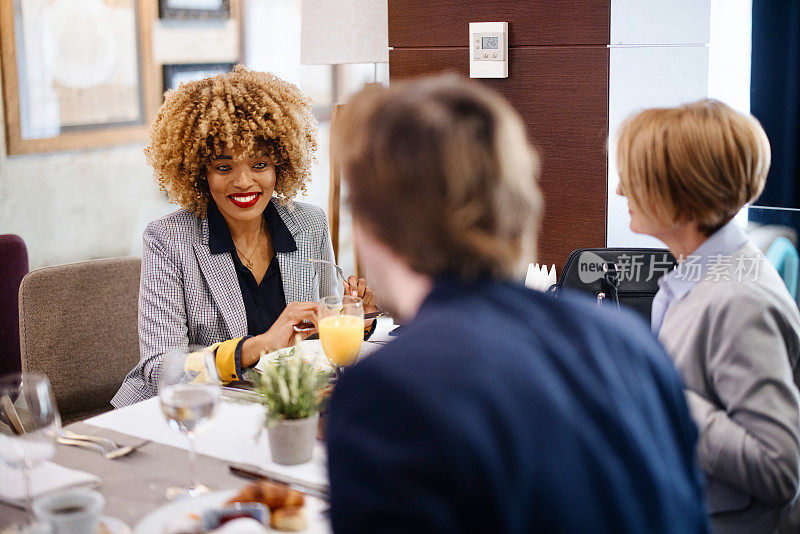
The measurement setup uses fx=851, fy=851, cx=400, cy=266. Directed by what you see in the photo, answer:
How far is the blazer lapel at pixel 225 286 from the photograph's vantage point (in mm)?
2139

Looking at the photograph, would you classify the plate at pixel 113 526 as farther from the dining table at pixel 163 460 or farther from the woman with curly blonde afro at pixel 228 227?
the woman with curly blonde afro at pixel 228 227

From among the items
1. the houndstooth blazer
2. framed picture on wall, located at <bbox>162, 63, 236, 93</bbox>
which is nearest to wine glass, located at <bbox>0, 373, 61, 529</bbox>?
the houndstooth blazer

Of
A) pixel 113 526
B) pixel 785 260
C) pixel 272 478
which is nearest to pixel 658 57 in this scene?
pixel 785 260

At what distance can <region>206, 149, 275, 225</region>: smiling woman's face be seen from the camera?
2219mm

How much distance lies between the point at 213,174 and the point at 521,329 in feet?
5.22

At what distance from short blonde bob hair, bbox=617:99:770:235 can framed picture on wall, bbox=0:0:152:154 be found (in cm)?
273

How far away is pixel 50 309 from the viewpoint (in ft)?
7.16

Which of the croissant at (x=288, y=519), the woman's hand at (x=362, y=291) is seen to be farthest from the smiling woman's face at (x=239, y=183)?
the croissant at (x=288, y=519)

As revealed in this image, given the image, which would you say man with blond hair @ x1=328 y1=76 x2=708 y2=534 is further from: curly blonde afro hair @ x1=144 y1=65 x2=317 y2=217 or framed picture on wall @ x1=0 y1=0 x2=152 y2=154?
framed picture on wall @ x1=0 y1=0 x2=152 y2=154

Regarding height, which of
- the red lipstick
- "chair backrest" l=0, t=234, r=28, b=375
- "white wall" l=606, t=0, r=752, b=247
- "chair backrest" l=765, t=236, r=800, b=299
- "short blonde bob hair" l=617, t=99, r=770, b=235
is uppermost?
"white wall" l=606, t=0, r=752, b=247

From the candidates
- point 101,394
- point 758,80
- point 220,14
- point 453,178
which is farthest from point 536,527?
point 220,14

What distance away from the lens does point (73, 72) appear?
11.7ft

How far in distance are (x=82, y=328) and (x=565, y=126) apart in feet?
5.29

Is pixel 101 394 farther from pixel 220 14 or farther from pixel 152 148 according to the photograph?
pixel 220 14
